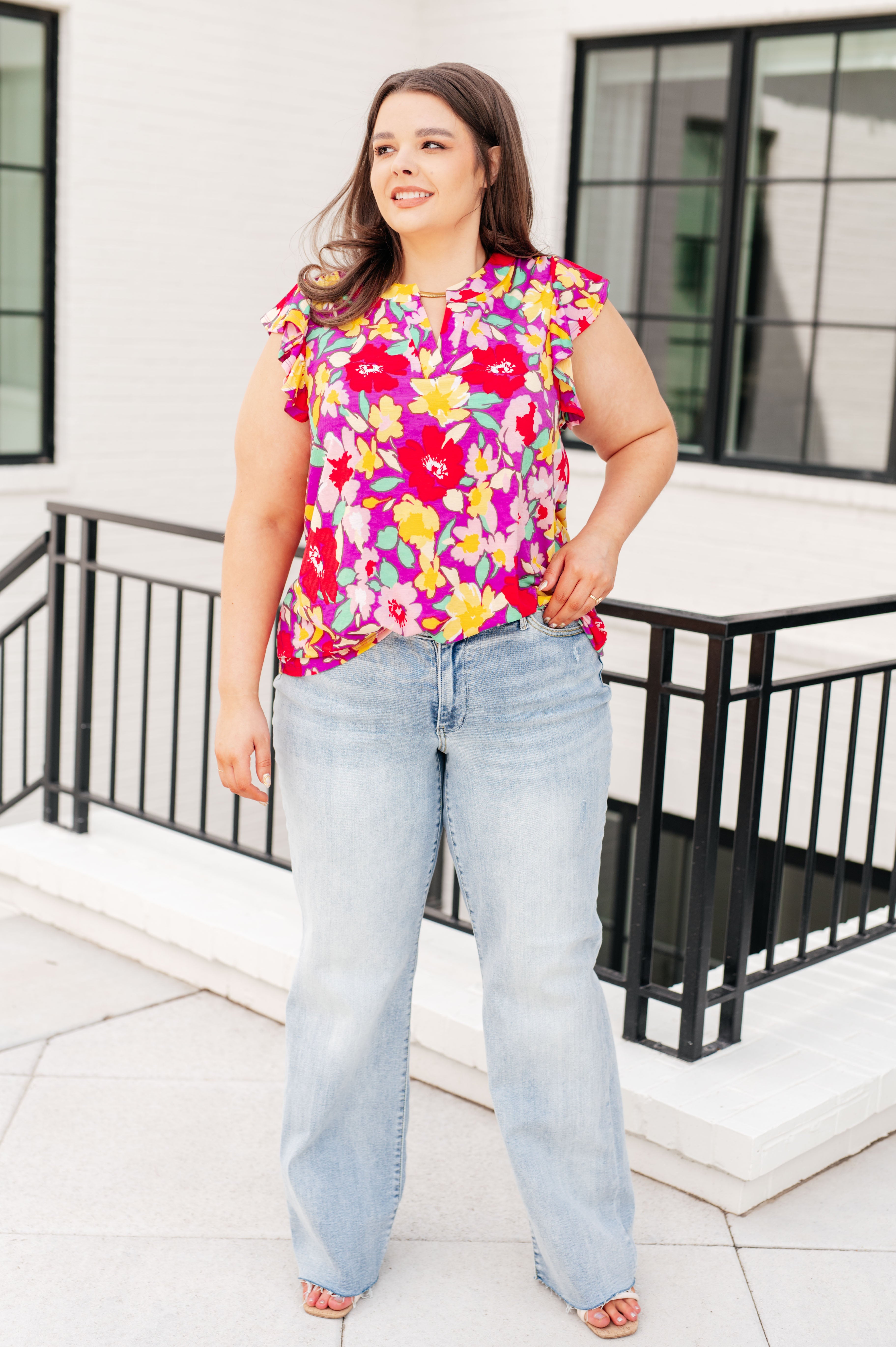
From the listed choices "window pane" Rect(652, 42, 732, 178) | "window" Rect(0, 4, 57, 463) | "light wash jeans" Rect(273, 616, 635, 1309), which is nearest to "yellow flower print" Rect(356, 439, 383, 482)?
"light wash jeans" Rect(273, 616, 635, 1309)

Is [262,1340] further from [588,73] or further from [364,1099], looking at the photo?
[588,73]

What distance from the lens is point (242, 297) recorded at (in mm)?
5852

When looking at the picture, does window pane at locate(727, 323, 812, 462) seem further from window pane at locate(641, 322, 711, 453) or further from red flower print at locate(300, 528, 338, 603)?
red flower print at locate(300, 528, 338, 603)

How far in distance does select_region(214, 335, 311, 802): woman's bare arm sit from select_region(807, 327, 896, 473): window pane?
537 cm

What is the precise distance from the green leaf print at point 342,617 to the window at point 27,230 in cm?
399

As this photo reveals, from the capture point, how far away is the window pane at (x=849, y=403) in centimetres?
688

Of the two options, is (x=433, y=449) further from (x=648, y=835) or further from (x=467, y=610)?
(x=648, y=835)

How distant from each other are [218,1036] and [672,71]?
4.36 m

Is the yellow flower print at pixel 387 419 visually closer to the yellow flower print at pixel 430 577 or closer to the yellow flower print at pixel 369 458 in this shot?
the yellow flower print at pixel 369 458

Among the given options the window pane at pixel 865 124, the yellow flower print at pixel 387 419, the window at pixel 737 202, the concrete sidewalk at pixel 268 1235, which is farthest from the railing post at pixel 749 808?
the window pane at pixel 865 124

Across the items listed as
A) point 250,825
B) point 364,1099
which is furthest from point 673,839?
point 364,1099

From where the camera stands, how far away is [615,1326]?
1.96 m

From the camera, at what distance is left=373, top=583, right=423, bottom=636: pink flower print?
1696 millimetres

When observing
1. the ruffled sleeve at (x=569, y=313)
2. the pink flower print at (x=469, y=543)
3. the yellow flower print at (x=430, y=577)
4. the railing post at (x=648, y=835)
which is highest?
the ruffled sleeve at (x=569, y=313)
